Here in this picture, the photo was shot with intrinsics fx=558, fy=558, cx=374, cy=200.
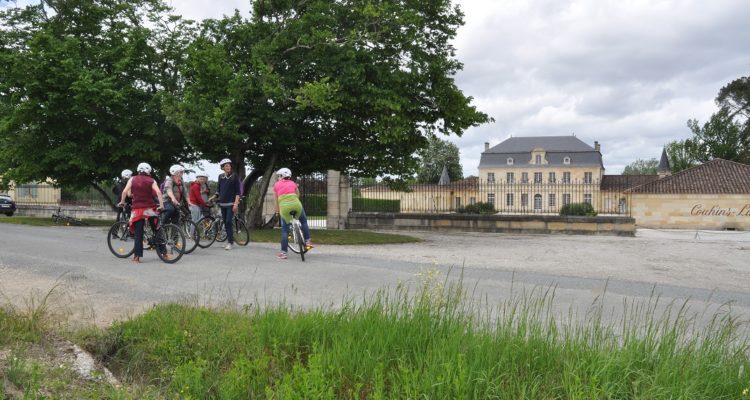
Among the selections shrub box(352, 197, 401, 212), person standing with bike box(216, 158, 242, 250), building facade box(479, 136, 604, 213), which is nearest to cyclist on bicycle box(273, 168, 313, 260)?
person standing with bike box(216, 158, 242, 250)

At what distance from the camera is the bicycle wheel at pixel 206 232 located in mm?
13617

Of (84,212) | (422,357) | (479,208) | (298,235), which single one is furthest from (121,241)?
(84,212)

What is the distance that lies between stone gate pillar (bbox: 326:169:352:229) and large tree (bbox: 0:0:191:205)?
6.46m

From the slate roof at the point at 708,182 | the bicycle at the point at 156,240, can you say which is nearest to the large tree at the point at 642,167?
the slate roof at the point at 708,182

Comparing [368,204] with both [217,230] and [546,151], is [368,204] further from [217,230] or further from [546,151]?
[546,151]

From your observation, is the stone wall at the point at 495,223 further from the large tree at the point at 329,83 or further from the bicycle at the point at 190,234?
the bicycle at the point at 190,234

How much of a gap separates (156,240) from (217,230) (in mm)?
3588

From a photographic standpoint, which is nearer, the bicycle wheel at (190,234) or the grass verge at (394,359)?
the grass verge at (394,359)

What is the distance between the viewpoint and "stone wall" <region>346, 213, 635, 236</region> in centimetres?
2156

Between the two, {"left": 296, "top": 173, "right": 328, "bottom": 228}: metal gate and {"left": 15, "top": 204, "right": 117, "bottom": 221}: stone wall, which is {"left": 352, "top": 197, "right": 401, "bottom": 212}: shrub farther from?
{"left": 15, "top": 204, "right": 117, "bottom": 221}: stone wall

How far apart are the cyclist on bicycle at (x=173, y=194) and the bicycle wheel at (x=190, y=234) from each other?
1.01 ft

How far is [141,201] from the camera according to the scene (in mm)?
10227

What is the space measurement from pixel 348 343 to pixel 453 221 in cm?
1959

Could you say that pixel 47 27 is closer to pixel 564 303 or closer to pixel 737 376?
pixel 564 303
